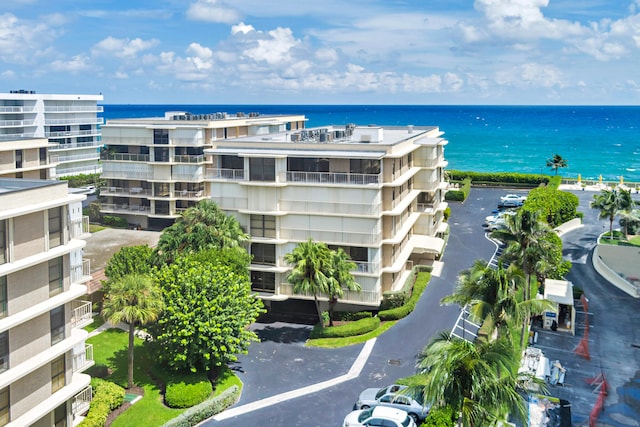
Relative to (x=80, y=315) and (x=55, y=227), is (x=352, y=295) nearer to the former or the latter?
(x=80, y=315)

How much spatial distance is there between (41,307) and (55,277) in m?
2.00

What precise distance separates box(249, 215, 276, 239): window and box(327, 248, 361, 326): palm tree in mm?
5639

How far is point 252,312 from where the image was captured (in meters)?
40.7

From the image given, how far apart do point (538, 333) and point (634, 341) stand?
22.7 feet

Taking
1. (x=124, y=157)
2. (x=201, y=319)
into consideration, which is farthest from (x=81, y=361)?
(x=124, y=157)

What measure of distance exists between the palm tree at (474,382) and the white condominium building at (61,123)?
89.4 m

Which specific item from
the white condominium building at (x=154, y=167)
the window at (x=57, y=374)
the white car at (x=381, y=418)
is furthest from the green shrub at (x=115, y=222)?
the white car at (x=381, y=418)

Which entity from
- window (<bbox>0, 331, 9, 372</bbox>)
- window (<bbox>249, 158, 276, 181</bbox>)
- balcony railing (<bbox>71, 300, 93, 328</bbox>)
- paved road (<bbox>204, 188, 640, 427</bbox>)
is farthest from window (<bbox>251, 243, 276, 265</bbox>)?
window (<bbox>0, 331, 9, 372</bbox>)

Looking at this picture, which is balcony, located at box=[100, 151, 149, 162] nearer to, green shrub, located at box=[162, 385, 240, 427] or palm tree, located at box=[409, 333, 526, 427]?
green shrub, located at box=[162, 385, 240, 427]

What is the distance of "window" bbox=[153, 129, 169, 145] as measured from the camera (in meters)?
73.1

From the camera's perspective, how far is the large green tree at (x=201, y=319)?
123 ft

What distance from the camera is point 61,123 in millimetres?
108875

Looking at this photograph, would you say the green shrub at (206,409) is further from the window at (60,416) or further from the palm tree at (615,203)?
the palm tree at (615,203)

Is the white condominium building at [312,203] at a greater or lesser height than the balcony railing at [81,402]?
greater
